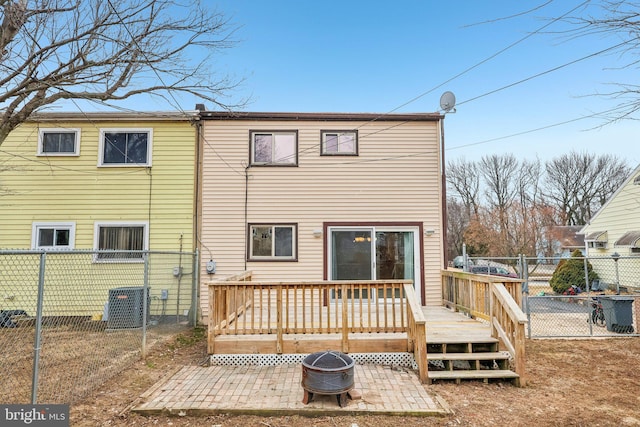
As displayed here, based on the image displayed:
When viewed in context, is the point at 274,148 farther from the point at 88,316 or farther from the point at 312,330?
the point at 88,316

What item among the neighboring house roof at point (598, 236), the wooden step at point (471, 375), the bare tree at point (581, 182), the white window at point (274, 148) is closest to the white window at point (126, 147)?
the white window at point (274, 148)

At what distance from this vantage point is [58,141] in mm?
8367

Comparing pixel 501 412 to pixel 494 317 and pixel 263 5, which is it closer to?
pixel 494 317

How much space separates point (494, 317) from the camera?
17.7 ft

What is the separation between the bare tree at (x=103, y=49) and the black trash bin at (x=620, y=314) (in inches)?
379

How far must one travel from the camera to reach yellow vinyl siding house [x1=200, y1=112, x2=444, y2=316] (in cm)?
815

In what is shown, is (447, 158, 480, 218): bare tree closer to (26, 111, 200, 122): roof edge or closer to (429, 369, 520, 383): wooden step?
(26, 111, 200, 122): roof edge

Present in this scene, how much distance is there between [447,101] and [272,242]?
5340 mm

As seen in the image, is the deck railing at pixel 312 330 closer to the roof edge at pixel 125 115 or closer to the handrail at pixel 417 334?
the handrail at pixel 417 334

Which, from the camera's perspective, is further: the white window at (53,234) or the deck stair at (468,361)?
the white window at (53,234)

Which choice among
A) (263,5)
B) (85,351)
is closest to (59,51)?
(263,5)

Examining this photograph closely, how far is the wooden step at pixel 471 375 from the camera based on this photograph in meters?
4.64

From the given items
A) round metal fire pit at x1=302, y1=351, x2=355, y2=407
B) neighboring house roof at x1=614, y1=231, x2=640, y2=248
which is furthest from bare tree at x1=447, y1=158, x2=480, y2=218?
round metal fire pit at x1=302, y1=351, x2=355, y2=407

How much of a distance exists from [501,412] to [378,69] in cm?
977
